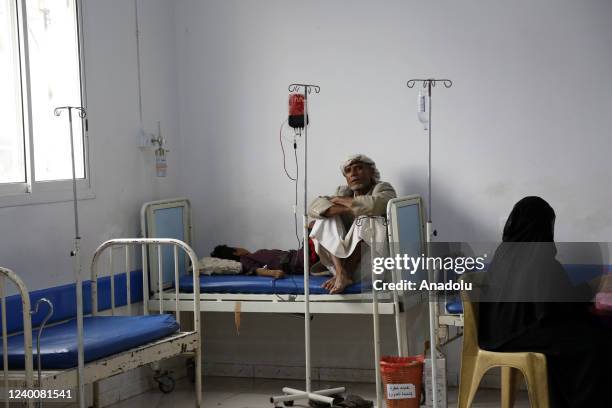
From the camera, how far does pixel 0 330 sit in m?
4.74

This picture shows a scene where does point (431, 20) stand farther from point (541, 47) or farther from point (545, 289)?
point (545, 289)

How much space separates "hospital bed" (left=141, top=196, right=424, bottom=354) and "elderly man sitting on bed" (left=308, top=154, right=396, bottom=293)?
121mm

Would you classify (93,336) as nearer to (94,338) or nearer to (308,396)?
(94,338)

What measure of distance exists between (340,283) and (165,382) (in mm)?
1474

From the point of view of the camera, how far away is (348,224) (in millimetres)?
5883

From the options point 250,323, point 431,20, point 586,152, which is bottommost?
point 250,323

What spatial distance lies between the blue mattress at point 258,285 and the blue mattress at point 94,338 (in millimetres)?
807

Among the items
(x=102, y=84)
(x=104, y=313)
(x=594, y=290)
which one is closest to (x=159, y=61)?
(x=102, y=84)

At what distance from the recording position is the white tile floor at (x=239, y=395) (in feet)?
18.9

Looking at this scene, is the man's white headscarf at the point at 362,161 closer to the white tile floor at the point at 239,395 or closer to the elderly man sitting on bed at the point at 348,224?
the elderly man sitting on bed at the point at 348,224

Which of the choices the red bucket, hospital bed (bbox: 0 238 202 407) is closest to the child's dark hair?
hospital bed (bbox: 0 238 202 407)

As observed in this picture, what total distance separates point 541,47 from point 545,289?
6.34 feet

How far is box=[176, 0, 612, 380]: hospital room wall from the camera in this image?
5824mm

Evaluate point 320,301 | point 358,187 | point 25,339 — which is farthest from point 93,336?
point 358,187
